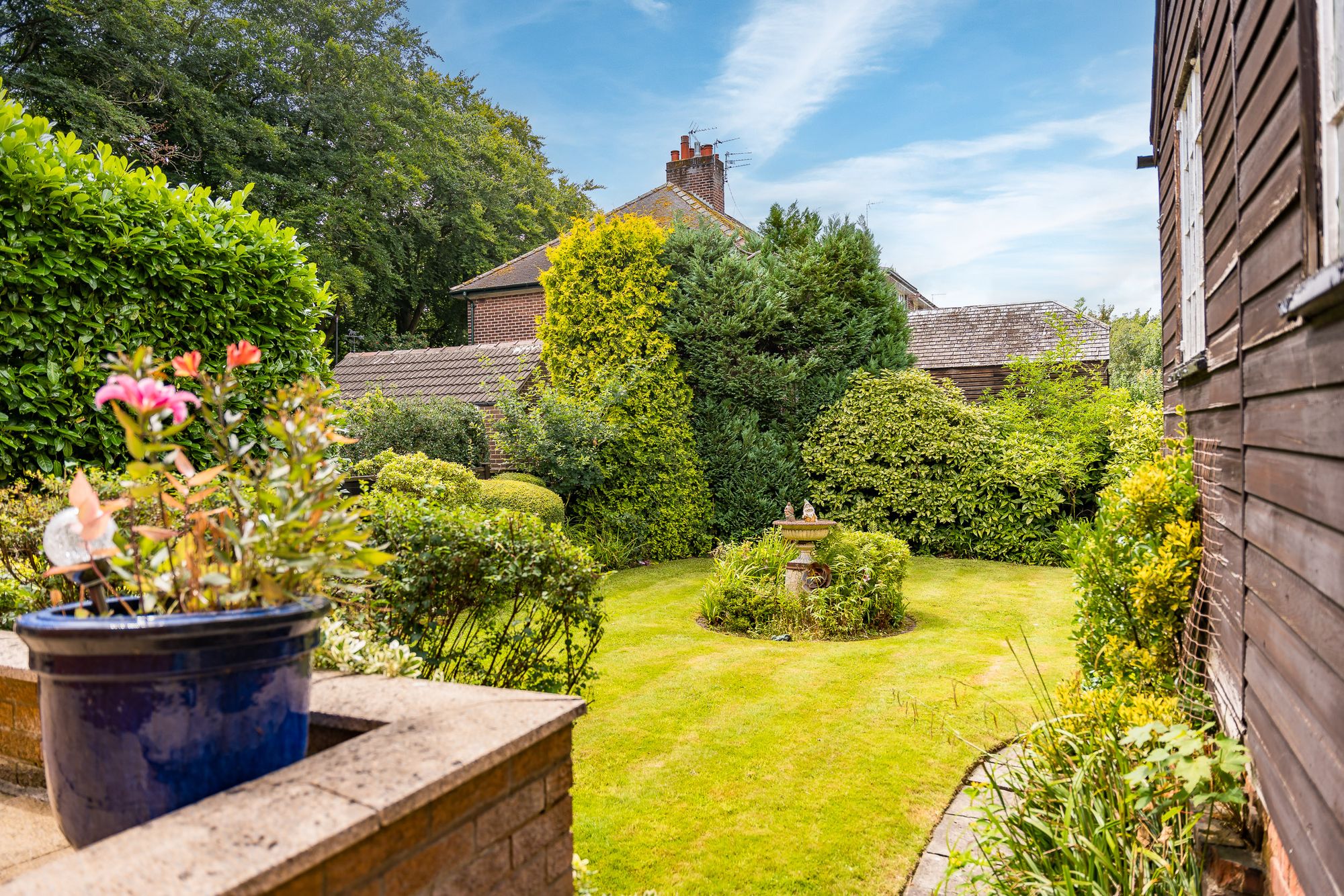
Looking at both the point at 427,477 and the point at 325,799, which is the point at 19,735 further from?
the point at 427,477

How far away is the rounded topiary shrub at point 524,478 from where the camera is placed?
423 inches

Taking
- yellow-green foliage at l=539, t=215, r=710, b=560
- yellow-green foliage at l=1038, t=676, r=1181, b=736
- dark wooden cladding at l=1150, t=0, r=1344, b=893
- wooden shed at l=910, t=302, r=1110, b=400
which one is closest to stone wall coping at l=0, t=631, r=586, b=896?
dark wooden cladding at l=1150, t=0, r=1344, b=893

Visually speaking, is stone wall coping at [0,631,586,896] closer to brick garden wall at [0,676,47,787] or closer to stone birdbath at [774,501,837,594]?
brick garden wall at [0,676,47,787]

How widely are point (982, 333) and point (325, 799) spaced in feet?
80.6

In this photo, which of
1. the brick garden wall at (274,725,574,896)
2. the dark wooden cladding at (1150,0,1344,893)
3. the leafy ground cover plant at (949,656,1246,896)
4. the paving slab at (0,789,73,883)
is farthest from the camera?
the leafy ground cover plant at (949,656,1246,896)

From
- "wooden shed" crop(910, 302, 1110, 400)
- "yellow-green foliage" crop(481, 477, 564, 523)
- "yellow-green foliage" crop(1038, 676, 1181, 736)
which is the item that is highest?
"wooden shed" crop(910, 302, 1110, 400)

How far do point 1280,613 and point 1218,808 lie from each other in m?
1.07

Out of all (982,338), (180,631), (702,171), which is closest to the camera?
(180,631)

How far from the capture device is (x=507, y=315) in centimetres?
1978

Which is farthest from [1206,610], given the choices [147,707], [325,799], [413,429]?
[413,429]

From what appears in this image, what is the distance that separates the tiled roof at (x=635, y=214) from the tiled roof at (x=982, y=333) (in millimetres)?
6827

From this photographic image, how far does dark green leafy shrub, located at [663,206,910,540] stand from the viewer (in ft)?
40.6

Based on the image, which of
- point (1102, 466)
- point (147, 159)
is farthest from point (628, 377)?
point (147, 159)

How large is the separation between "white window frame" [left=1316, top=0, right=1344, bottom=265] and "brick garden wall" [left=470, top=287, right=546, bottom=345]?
17677 millimetres
